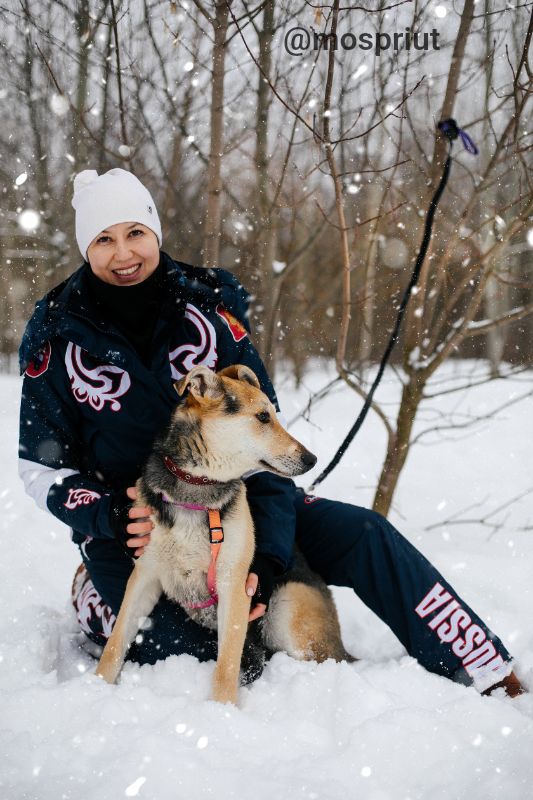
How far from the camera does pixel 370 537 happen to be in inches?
114

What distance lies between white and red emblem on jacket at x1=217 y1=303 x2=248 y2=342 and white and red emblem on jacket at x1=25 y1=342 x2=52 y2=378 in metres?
0.90

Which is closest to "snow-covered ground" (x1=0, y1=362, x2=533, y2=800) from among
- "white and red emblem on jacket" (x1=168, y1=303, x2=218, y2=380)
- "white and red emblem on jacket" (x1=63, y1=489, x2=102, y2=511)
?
"white and red emblem on jacket" (x1=63, y1=489, x2=102, y2=511)

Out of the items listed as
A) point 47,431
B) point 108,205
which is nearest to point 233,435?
point 47,431

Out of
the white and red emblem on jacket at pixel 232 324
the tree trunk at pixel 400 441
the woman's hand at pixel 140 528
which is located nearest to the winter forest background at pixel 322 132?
the tree trunk at pixel 400 441

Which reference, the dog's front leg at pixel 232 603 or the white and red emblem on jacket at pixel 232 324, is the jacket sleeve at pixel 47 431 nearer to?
the dog's front leg at pixel 232 603

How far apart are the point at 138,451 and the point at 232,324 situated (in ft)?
2.78

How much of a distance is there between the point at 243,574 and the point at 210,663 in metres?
0.50

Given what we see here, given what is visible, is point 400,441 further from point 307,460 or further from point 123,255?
point 123,255

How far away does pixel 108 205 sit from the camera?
9.51 feet

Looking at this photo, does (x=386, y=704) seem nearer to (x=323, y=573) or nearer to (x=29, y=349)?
(x=323, y=573)

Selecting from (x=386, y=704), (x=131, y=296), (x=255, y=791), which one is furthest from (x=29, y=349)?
(x=386, y=704)

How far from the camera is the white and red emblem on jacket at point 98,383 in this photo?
2.85 meters

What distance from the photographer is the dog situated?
2566 mm

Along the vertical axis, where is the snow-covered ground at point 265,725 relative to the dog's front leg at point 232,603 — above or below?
below
